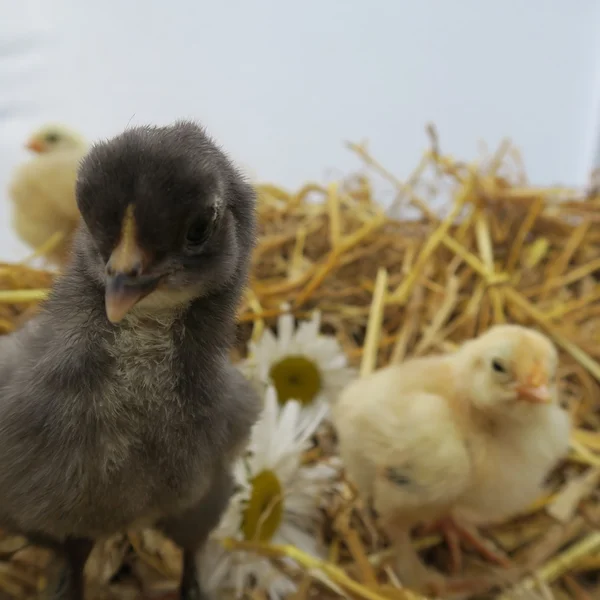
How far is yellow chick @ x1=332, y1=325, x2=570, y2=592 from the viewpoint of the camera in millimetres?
879

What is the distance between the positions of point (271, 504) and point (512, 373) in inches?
15.9

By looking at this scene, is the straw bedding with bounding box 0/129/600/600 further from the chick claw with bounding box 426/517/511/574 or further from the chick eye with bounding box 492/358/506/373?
the chick eye with bounding box 492/358/506/373

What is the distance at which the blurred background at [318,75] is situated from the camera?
1.51 m

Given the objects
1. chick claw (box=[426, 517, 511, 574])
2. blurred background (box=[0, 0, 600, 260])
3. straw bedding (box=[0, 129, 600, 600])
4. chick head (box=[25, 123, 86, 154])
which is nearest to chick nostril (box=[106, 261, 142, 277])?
straw bedding (box=[0, 129, 600, 600])

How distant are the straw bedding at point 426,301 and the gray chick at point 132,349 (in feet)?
0.97

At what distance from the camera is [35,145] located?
1.50m

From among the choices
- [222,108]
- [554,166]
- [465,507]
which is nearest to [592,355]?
[465,507]

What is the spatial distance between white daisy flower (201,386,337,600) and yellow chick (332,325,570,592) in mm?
85

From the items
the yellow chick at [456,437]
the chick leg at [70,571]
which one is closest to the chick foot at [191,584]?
the chick leg at [70,571]

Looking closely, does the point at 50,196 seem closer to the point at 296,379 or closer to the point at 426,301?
the point at 296,379

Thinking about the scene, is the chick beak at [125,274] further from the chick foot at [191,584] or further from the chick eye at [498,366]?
the chick eye at [498,366]

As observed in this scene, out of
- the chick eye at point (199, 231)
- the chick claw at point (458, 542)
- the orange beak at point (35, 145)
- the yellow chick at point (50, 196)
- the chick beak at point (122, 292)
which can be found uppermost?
Answer: the chick eye at point (199, 231)

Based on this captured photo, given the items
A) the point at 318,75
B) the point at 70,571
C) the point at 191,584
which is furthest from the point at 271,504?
the point at 318,75

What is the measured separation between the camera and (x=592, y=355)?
4.22 feet
